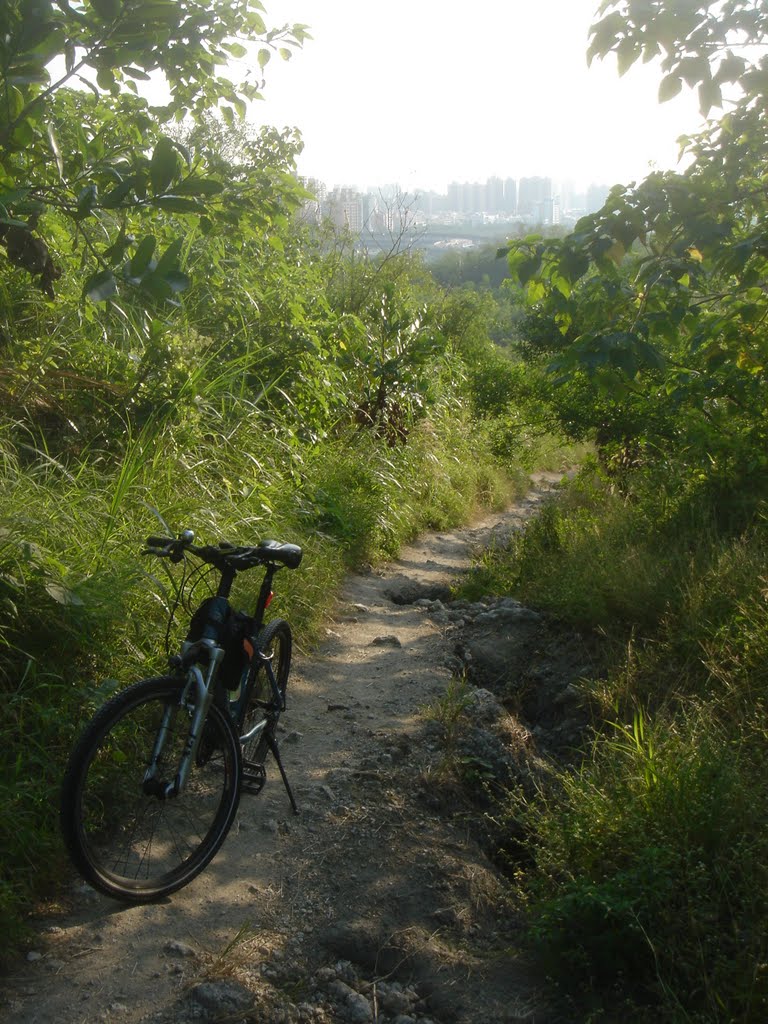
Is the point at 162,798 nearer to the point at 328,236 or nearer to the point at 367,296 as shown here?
the point at 367,296

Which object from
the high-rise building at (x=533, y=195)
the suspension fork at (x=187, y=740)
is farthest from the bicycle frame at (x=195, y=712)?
the high-rise building at (x=533, y=195)

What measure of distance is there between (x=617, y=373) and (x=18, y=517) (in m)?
3.14

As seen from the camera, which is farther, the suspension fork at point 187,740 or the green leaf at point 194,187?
the green leaf at point 194,187

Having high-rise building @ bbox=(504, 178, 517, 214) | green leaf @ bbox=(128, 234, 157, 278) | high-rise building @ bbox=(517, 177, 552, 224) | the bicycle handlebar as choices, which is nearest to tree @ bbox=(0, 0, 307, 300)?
green leaf @ bbox=(128, 234, 157, 278)

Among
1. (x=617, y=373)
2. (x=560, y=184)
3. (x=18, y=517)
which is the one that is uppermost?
(x=560, y=184)

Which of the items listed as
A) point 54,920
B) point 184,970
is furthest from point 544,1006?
point 54,920

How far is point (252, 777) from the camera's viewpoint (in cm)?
394

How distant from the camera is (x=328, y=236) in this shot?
573 inches

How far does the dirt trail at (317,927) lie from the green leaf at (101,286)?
2.23 meters

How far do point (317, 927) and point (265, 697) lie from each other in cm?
146

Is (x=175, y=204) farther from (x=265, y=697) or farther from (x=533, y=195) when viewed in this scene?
(x=533, y=195)

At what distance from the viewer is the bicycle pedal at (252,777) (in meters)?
3.90

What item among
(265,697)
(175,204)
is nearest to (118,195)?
(175,204)

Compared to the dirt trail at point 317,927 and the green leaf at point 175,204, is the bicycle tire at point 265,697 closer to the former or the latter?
the dirt trail at point 317,927
